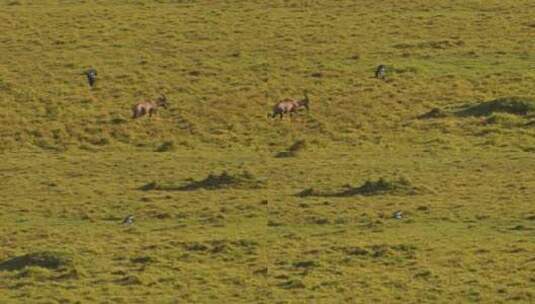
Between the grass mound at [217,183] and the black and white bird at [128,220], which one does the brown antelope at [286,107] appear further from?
the black and white bird at [128,220]

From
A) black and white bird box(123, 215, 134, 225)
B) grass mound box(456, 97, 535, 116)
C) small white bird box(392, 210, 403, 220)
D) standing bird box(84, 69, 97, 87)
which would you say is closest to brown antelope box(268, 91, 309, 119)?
grass mound box(456, 97, 535, 116)

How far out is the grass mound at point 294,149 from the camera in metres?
46.0

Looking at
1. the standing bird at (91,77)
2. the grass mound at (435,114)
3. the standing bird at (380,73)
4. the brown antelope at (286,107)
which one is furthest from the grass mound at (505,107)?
the standing bird at (91,77)

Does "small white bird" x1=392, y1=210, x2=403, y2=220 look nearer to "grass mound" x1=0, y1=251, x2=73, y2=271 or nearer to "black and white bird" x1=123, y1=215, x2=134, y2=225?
"black and white bird" x1=123, y1=215, x2=134, y2=225

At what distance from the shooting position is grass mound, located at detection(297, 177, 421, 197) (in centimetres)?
4244

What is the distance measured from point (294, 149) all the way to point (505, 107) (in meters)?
6.85

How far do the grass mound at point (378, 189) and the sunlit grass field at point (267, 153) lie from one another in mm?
51

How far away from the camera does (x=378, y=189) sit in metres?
42.6

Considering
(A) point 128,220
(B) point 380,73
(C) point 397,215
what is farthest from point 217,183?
(B) point 380,73

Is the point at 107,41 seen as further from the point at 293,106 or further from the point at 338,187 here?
the point at 338,187

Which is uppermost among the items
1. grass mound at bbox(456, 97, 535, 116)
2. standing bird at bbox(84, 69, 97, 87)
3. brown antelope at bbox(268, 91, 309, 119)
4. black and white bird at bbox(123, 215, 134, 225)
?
standing bird at bbox(84, 69, 97, 87)

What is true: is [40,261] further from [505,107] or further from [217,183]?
[505,107]

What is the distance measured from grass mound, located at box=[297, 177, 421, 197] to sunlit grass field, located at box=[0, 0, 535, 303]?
0.17 feet

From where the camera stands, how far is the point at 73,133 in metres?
48.0
